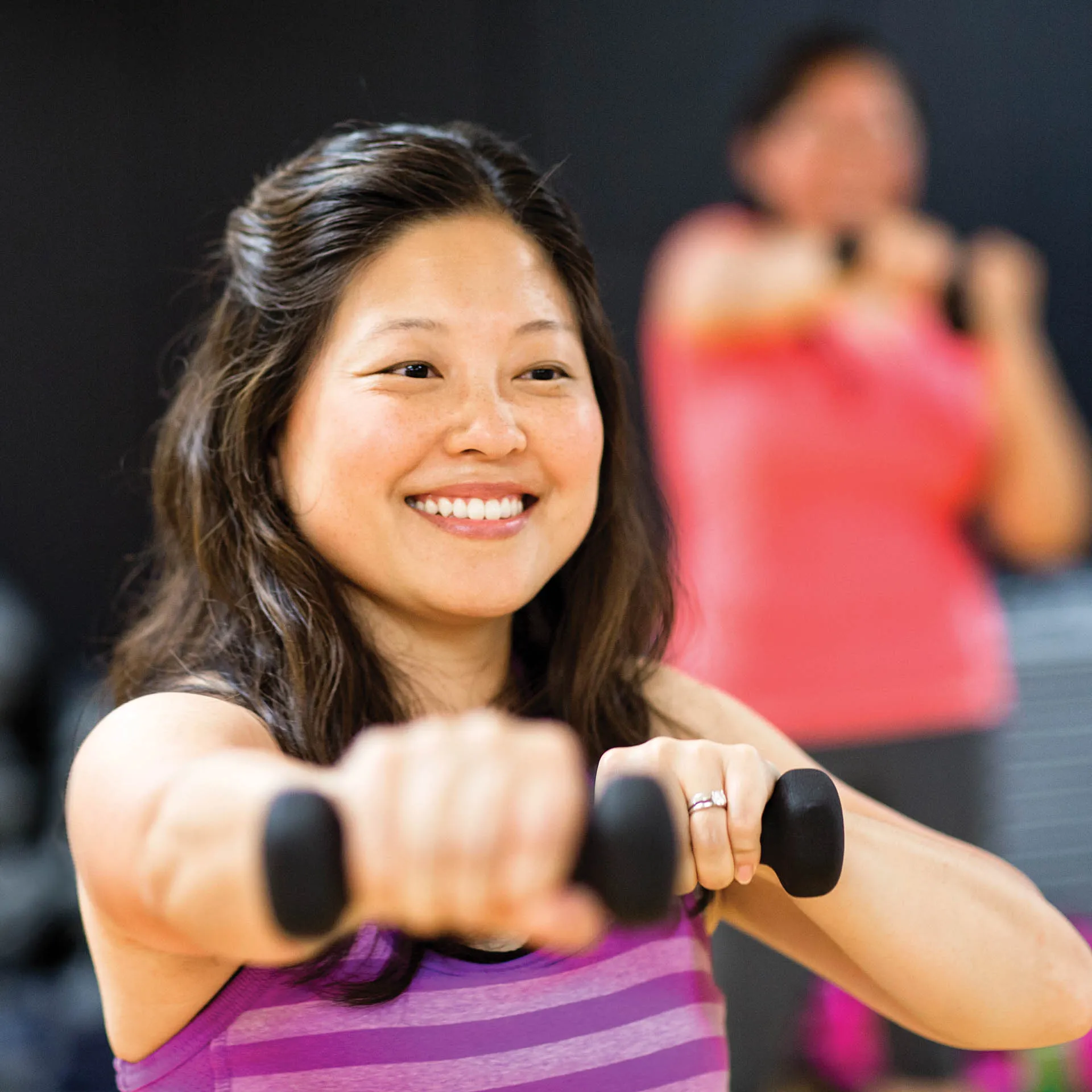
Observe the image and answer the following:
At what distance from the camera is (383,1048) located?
2.86ft

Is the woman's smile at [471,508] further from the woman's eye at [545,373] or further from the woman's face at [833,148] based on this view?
the woman's face at [833,148]

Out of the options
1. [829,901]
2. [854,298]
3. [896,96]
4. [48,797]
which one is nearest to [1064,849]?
[854,298]

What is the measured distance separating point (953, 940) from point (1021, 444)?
73.8 inches

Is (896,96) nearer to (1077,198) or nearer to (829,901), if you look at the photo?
(1077,198)

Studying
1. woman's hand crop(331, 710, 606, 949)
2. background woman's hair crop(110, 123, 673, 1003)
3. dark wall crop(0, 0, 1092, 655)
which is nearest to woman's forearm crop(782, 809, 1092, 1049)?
background woman's hair crop(110, 123, 673, 1003)

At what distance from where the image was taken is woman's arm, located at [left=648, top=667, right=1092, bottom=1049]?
36.6 inches

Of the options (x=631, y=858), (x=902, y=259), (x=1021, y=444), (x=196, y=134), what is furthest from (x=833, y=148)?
(x=631, y=858)

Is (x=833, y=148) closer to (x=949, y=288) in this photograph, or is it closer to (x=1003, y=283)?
(x=949, y=288)

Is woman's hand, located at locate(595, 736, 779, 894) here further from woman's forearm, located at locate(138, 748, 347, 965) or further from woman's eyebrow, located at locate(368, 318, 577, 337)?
woman's eyebrow, located at locate(368, 318, 577, 337)

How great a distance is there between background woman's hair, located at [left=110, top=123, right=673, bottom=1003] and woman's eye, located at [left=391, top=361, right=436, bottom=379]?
85 mm

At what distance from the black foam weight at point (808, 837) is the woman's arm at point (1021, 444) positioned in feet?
6.35

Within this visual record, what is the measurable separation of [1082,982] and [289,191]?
2.79 feet

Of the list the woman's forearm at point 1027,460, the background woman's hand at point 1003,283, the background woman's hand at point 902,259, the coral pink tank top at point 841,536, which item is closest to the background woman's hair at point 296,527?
the coral pink tank top at point 841,536

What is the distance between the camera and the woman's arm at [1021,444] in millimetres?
2633
